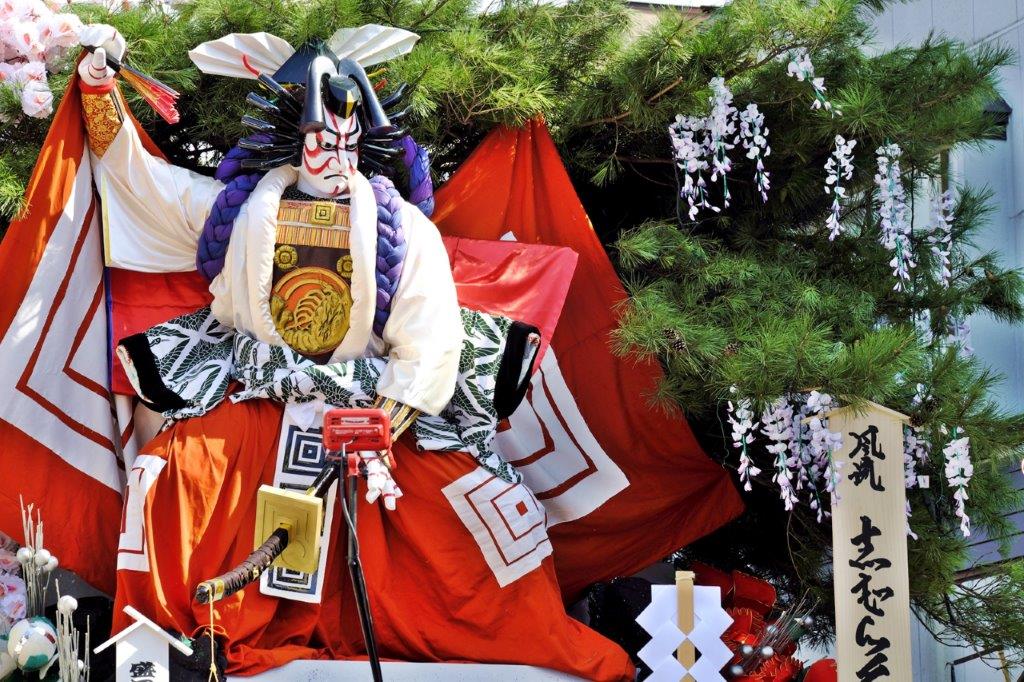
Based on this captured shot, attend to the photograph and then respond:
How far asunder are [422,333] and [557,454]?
2.79 feet

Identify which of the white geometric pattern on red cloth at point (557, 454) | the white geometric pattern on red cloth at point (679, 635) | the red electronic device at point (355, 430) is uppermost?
the white geometric pattern on red cloth at point (557, 454)

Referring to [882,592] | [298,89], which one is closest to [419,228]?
[298,89]

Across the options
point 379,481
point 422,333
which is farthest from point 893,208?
point 379,481

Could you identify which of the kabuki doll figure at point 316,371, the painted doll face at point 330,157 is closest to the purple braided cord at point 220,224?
the kabuki doll figure at point 316,371

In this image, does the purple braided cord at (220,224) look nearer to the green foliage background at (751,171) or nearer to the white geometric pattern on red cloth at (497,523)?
the green foliage background at (751,171)

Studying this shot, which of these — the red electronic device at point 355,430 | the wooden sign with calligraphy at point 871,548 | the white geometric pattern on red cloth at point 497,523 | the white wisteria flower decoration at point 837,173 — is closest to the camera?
the red electronic device at point 355,430

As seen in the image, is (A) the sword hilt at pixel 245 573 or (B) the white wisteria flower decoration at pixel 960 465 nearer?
(A) the sword hilt at pixel 245 573

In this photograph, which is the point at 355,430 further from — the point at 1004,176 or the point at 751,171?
the point at 1004,176

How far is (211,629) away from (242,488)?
2.15ft

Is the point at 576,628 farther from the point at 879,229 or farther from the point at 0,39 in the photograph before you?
the point at 0,39

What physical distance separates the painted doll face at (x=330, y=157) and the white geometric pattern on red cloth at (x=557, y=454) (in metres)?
1.06

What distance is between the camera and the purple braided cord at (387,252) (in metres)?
4.82

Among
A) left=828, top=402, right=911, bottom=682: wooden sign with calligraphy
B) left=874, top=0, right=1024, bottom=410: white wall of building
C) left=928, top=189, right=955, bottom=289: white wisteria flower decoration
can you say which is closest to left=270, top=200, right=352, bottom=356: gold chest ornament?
left=828, top=402, right=911, bottom=682: wooden sign with calligraphy

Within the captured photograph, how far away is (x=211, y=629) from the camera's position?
163 inches
